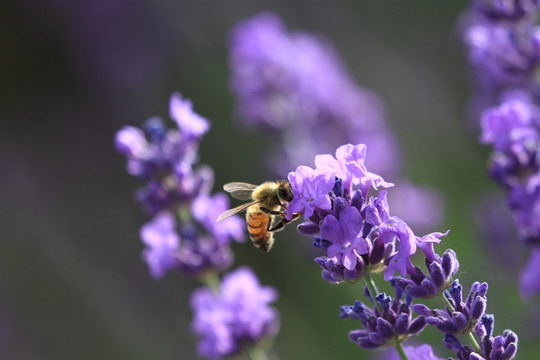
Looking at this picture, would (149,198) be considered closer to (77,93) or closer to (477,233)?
(477,233)

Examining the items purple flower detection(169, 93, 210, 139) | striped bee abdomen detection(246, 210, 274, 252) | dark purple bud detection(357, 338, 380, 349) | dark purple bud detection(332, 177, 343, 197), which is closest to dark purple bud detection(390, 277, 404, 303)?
dark purple bud detection(357, 338, 380, 349)

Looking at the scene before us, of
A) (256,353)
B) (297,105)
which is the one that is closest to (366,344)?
(256,353)

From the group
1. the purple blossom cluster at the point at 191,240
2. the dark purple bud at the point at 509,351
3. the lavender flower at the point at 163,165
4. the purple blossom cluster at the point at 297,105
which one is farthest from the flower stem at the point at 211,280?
the purple blossom cluster at the point at 297,105

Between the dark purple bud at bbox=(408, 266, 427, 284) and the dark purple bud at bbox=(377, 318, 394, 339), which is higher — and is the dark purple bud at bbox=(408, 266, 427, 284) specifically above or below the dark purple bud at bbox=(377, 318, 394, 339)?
above

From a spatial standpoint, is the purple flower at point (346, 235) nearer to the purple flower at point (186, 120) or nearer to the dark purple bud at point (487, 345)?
the dark purple bud at point (487, 345)

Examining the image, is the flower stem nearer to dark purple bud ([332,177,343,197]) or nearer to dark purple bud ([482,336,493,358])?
dark purple bud ([332,177,343,197])

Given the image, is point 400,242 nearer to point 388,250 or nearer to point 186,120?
point 388,250
